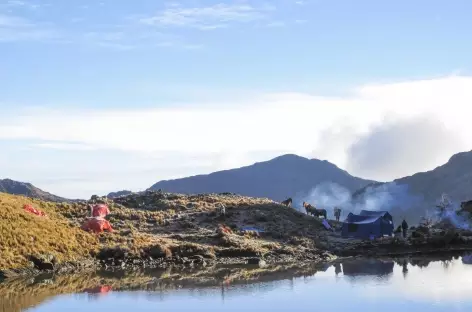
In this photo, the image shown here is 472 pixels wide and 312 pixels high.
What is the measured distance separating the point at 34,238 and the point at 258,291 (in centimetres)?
2071

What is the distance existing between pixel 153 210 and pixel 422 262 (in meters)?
32.9

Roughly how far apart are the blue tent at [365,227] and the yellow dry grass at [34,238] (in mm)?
27019

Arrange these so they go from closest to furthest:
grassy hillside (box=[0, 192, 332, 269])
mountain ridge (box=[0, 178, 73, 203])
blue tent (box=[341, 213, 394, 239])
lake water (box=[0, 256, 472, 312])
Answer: lake water (box=[0, 256, 472, 312]), grassy hillside (box=[0, 192, 332, 269]), blue tent (box=[341, 213, 394, 239]), mountain ridge (box=[0, 178, 73, 203])

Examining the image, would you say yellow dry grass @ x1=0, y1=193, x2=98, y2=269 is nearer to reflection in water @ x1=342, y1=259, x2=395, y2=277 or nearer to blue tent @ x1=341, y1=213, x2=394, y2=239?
reflection in water @ x1=342, y1=259, x2=395, y2=277

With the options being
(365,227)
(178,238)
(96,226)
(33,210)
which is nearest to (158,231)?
(178,238)

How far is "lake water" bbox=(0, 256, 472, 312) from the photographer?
3553 centimetres

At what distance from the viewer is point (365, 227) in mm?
72312

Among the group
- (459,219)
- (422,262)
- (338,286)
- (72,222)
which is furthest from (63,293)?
(459,219)

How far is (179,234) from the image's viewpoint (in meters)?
66.1

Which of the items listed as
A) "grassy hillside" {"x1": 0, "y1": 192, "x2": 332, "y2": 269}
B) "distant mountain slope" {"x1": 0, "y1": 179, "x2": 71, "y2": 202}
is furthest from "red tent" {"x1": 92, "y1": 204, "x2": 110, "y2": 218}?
"distant mountain slope" {"x1": 0, "y1": 179, "x2": 71, "y2": 202}

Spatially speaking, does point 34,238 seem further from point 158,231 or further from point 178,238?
point 158,231

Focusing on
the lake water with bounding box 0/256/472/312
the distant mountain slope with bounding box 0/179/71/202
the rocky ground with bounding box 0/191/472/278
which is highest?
the distant mountain slope with bounding box 0/179/71/202

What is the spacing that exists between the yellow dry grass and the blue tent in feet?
88.6

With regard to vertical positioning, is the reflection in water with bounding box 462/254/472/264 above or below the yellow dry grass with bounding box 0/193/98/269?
below
